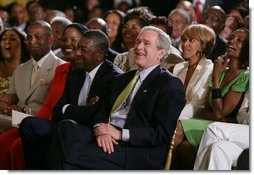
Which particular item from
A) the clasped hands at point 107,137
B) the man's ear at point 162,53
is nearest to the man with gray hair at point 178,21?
the man's ear at point 162,53

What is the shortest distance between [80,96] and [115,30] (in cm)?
149

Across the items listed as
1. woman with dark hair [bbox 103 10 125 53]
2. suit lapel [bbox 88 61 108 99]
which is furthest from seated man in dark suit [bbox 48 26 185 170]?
woman with dark hair [bbox 103 10 125 53]

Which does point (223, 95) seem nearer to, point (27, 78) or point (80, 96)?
point (80, 96)

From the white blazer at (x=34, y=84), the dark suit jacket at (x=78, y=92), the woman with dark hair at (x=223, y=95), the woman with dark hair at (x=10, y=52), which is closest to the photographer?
the woman with dark hair at (x=223, y=95)

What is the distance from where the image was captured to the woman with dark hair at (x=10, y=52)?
5.08 meters

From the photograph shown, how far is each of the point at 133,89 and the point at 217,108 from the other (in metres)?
0.54

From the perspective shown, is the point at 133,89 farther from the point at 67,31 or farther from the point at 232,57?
the point at 67,31

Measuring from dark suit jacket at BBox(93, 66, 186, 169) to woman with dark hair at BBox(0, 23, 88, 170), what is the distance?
2.60 ft

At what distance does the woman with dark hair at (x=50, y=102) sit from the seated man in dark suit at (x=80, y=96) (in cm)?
9

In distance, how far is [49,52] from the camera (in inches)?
189

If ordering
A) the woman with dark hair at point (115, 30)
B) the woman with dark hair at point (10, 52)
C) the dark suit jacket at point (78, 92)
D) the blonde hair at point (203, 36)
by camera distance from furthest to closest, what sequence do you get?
the woman with dark hair at point (115, 30) → the woman with dark hair at point (10, 52) → the blonde hair at point (203, 36) → the dark suit jacket at point (78, 92)

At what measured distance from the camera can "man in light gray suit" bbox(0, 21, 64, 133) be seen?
15.4 feet

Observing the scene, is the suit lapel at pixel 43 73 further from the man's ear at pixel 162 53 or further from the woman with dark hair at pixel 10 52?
the man's ear at pixel 162 53

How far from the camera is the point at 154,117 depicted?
3.69m
